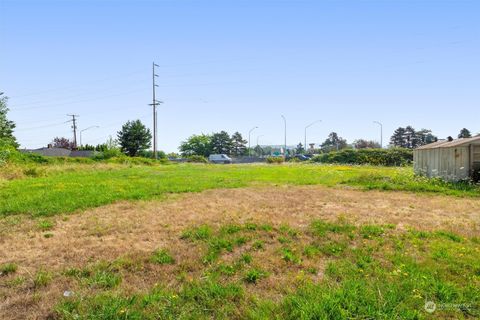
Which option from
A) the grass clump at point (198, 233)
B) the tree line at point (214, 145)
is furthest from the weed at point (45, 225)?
the tree line at point (214, 145)

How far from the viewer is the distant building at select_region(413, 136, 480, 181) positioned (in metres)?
13.9

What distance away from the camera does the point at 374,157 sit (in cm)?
4647

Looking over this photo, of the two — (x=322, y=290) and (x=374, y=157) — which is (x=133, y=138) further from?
(x=322, y=290)

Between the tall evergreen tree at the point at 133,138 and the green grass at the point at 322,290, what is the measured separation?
7087 cm

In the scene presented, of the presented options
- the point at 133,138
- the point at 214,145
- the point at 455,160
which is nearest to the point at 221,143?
the point at 214,145

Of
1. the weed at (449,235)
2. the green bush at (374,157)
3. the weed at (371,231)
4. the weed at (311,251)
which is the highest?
the green bush at (374,157)

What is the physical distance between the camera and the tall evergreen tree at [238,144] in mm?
101188

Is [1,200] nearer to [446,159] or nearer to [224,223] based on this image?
[224,223]

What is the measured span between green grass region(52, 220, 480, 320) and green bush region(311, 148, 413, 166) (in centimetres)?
4192

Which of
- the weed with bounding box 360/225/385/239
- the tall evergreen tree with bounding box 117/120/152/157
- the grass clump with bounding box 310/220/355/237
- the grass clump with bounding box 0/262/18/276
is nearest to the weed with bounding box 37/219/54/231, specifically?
the grass clump with bounding box 0/262/18/276

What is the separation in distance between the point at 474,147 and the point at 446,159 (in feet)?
5.82

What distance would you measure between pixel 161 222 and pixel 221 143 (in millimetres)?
92054

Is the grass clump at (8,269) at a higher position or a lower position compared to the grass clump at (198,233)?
lower

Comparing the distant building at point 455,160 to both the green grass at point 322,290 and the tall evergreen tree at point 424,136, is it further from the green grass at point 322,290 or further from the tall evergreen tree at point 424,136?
the tall evergreen tree at point 424,136
